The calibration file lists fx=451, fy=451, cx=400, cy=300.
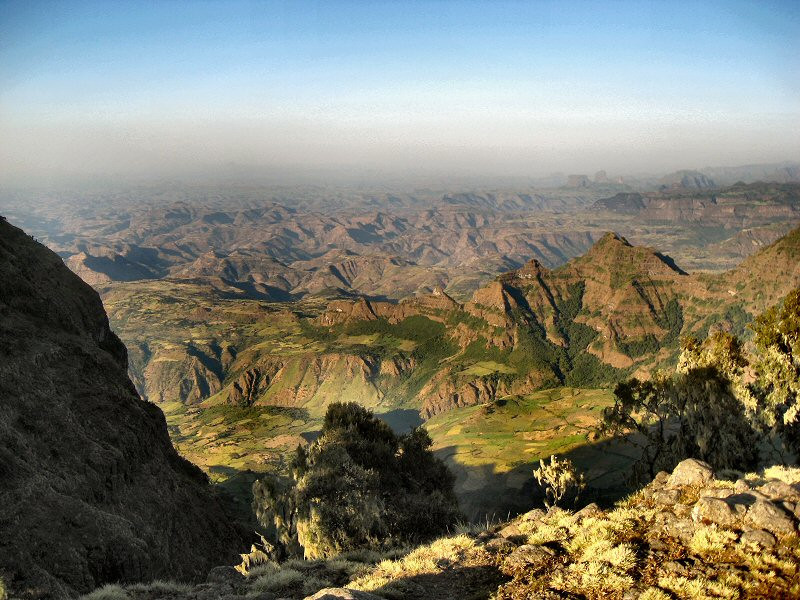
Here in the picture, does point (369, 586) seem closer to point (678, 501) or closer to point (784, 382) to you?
point (678, 501)

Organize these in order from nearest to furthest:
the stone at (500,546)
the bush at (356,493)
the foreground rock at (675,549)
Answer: the foreground rock at (675,549)
the stone at (500,546)
the bush at (356,493)

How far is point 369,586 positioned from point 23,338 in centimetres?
7179

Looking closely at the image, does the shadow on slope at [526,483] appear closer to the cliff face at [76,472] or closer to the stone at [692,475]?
the cliff face at [76,472]

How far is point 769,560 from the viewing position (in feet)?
50.2

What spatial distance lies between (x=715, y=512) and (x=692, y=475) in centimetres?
600

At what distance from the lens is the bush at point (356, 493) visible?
119 ft

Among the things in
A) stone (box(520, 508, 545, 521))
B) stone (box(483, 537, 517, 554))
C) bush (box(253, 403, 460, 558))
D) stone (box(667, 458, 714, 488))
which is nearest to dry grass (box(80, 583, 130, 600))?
bush (box(253, 403, 460, 558))

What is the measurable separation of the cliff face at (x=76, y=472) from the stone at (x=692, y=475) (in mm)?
36693

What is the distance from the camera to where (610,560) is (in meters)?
17.0

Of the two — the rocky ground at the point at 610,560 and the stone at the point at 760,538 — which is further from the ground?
the stone at the point at 760,538

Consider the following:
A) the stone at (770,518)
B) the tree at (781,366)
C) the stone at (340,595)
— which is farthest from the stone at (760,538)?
the tree at (781,366)

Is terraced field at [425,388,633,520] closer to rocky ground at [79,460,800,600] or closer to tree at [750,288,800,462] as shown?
tree at [750,288,800,462]

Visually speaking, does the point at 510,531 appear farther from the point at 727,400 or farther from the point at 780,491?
the point at 727,400

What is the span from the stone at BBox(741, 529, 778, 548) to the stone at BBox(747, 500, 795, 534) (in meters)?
0.37
